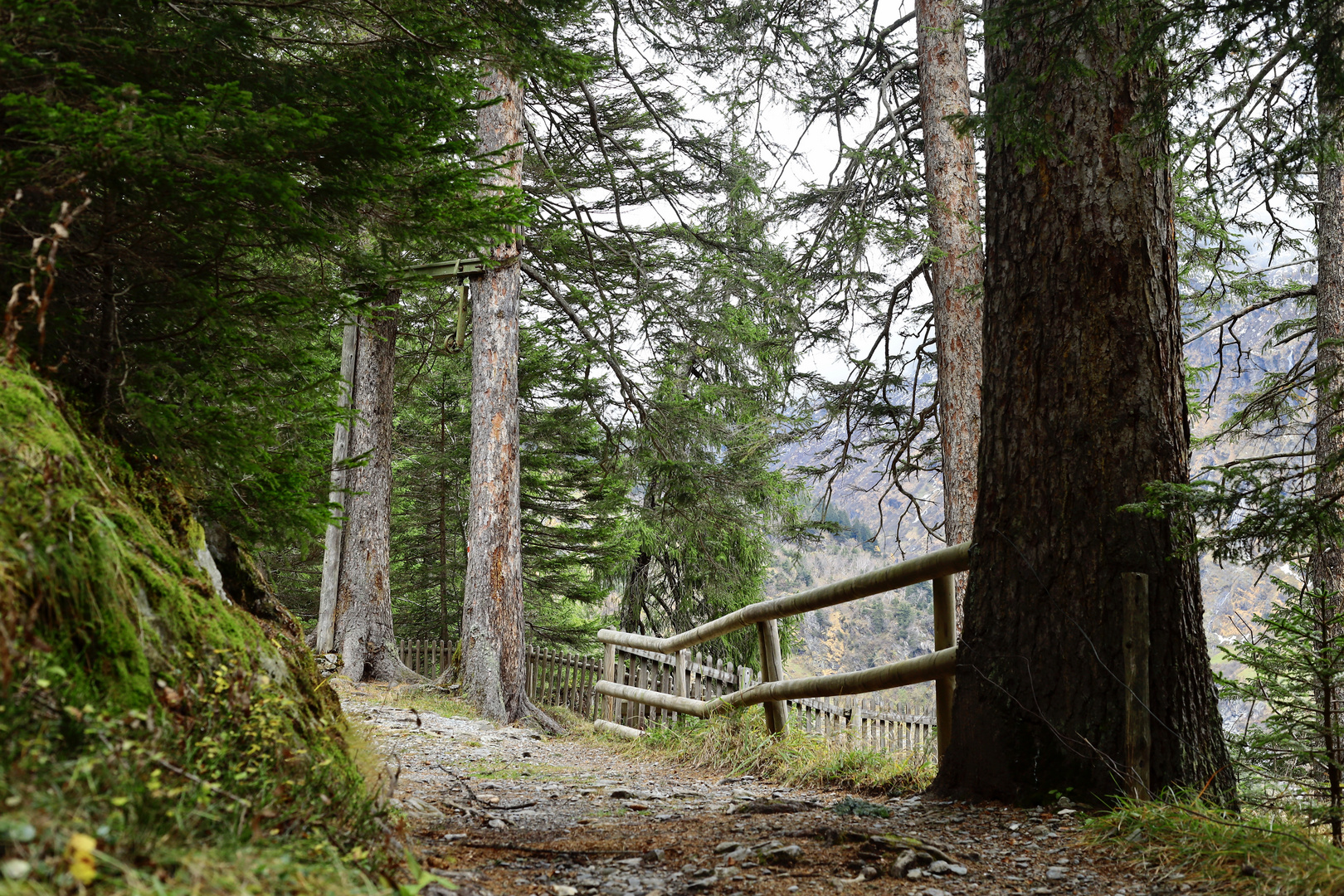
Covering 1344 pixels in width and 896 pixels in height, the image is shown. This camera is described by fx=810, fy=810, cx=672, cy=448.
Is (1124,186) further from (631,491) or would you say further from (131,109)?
(631,491)

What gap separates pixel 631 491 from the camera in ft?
50.0

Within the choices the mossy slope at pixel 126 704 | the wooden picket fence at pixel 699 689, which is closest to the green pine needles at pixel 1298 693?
the wooden picket fence at pixel 699 689

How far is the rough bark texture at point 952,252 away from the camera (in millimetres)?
8227

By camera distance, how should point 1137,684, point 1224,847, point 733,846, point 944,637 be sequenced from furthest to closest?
point 944,637, point 1137,684, point 733,846, point 1224,847

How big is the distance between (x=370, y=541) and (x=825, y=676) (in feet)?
27.3

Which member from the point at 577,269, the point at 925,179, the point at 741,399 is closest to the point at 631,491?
the point at 741,399

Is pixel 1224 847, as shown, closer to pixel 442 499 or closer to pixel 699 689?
pixel 699 689

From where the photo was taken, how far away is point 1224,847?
8.91 feet

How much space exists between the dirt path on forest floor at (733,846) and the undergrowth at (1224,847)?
0.09 meters

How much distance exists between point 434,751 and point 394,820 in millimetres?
3808

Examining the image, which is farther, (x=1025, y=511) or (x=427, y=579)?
(x=427, y=579)

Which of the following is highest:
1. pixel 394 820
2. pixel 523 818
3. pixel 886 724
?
pixel 394 820

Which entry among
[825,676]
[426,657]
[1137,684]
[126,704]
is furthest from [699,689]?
[426,657]

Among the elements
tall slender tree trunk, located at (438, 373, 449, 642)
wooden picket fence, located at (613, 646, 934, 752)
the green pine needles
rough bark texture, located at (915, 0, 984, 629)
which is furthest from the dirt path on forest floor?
tall slender tree trunk, located at (438, 373, 449, 642)
